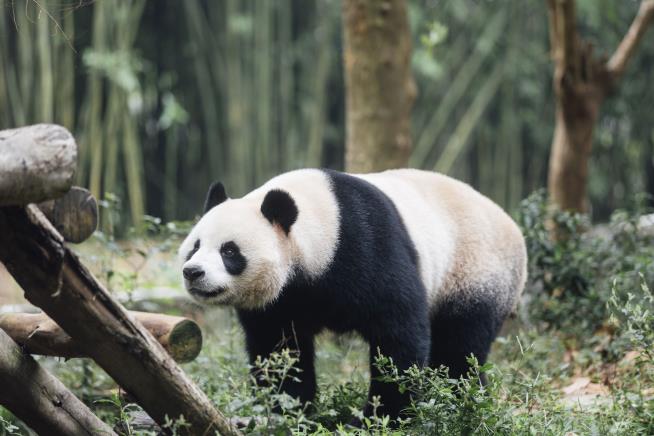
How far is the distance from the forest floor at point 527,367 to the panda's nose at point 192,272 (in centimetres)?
40

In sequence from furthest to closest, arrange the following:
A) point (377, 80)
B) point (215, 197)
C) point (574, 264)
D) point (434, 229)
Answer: point (377, 80), point (574, 264), point (434, 229), point (215, 197)

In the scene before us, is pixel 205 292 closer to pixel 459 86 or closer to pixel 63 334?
pixel 63 334

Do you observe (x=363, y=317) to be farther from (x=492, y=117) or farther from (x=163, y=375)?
(x=492, y=117)

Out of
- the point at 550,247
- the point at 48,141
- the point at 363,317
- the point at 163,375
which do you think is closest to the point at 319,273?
the point at 363,317

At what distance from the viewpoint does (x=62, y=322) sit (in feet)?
7.70

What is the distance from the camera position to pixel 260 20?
866 cm

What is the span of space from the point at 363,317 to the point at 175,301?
10.7 feet

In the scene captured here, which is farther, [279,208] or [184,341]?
[279,208]

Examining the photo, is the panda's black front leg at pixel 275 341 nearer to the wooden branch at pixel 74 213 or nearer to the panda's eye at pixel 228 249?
the panda's eye at pixel 228 249

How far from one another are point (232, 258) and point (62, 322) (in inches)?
35.8

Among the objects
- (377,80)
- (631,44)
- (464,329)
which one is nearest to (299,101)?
(377,80)

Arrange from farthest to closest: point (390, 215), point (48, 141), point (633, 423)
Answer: point (390, 215) < point (633, 423) < point (48, 141)

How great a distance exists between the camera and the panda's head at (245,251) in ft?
10.3

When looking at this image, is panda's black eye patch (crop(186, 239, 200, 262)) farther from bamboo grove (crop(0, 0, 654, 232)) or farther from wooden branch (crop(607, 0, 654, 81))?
bamboo grove (crop(0, 0, 654, 232))
